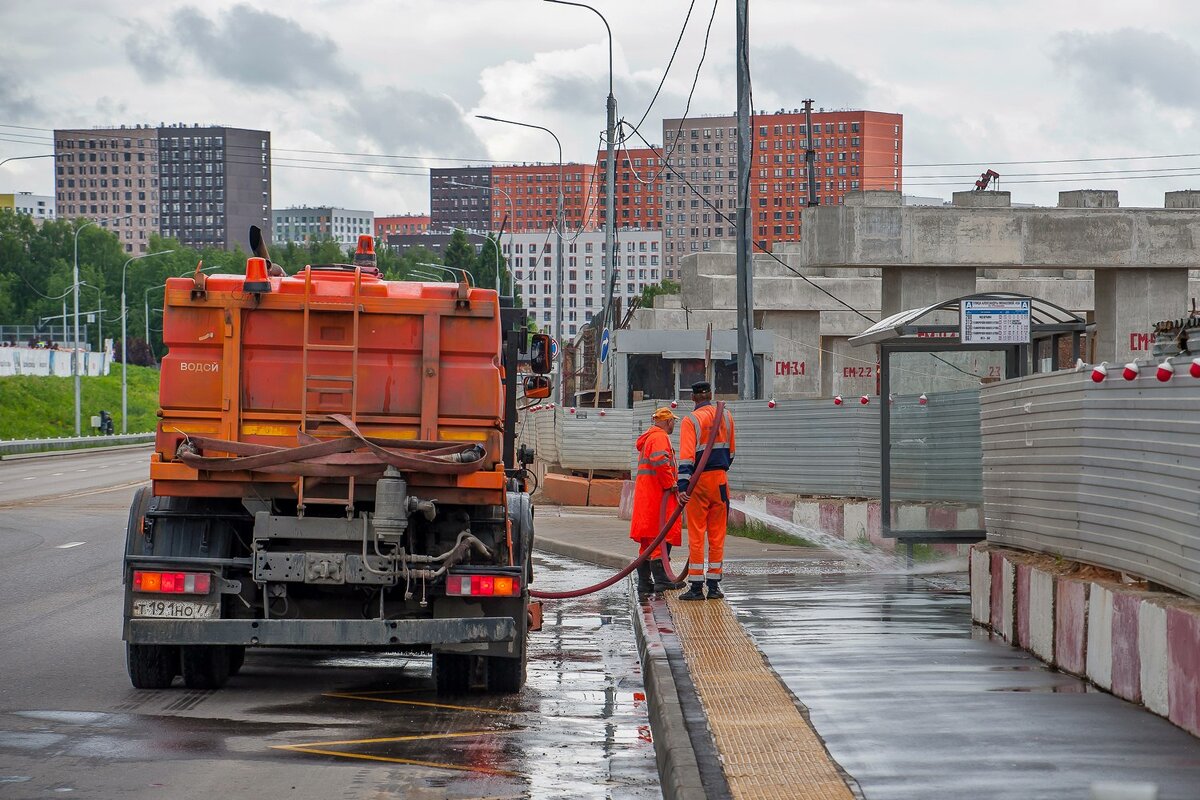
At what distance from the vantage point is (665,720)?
812cm

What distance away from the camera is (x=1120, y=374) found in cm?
911

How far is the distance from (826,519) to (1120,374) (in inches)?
452

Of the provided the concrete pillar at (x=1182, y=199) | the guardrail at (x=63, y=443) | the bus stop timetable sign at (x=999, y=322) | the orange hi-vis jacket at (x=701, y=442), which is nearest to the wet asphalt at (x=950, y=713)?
the orange hi-vis jacket at (x=701, y=442)

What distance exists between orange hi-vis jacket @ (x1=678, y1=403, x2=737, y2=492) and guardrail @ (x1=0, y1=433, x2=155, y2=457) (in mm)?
48399

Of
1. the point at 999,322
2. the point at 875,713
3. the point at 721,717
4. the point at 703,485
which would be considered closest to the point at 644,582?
the point at 703,485

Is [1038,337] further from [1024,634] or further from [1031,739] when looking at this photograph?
[1031,739]

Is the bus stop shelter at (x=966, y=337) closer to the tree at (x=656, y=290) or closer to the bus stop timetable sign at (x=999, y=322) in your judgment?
the bus stop timetable sign at (x=999, y=322)

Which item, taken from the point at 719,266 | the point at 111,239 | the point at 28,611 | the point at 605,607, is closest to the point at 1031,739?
the point at 605,607

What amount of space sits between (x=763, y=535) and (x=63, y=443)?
48550mm

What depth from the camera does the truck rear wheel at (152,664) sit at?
9844 millimetres

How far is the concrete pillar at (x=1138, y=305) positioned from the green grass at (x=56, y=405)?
60481 mm

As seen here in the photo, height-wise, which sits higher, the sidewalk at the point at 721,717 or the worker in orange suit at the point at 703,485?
the worker in orange suit at the point at 703,485

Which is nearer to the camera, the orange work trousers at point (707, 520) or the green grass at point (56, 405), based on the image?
the orange work trousers at point (707, 520)

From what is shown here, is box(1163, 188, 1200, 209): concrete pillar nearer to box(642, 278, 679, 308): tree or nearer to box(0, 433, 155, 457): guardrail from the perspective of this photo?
box(0, 433, 155, 457): guardrail
